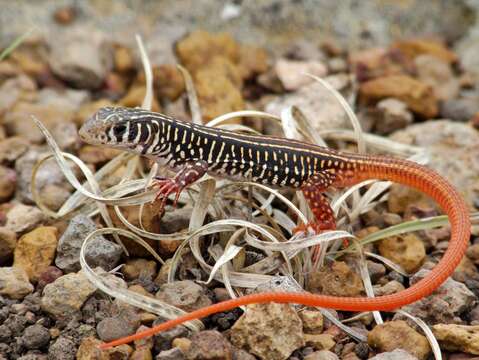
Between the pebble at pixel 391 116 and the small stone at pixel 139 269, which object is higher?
the pebble at pixel 391 116

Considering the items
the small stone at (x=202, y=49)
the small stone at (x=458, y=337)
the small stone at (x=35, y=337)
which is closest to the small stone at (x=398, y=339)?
the small stone at (x=458, y=337)

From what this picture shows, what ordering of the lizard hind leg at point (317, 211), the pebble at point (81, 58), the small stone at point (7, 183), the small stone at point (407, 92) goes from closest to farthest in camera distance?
the lizard hind leg at point (317, 211) < the small stone at point (7, 183) < the small stone at point (407, 92) < the pebble at point (81, 58)

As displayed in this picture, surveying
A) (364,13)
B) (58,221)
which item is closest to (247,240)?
(58,221)

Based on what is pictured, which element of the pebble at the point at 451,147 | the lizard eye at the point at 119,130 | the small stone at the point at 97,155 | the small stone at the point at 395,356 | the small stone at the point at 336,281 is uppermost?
the lizard eye at the point at 119,130

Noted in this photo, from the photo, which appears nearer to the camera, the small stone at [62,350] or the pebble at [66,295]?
the small stone at [62,350]

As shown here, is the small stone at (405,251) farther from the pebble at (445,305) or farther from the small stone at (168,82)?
the small stone at (168,82)

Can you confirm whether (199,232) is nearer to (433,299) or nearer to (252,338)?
(252,338)
